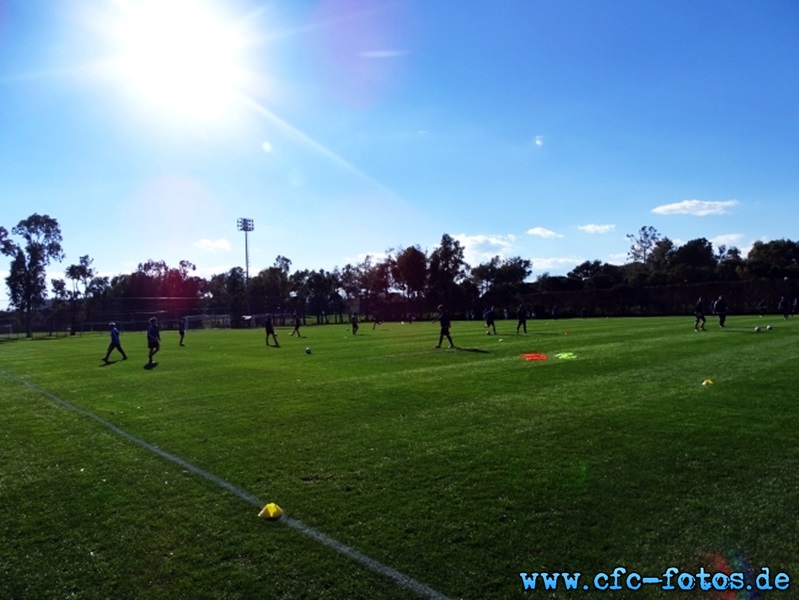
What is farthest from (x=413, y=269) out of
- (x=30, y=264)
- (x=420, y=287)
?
(x=30, y=264)

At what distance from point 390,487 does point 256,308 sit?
289 feet

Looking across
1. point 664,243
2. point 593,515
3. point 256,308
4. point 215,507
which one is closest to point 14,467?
point 215,507

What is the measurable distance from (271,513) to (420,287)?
90348 millimetres

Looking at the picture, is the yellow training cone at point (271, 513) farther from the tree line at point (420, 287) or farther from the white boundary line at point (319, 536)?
the tree line at point (420, 287)

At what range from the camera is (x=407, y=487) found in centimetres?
670

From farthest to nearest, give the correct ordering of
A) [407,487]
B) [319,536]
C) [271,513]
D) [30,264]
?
1. [30,264]
2. [407,487]
3. [271,513]
4. [319,536]

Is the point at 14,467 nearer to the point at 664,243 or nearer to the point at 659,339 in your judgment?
the point at 659,339

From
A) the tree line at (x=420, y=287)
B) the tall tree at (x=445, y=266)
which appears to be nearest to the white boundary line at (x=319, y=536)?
the tree line at (x=420, y=287)

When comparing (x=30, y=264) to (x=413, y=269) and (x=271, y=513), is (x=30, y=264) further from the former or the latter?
(x=271, y=513)

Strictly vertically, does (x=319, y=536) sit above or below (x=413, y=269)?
below

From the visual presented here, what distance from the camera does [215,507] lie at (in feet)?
20.7

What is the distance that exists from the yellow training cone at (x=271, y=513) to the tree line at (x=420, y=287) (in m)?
61.6

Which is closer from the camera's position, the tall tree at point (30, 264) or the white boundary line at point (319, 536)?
the white boundary line at point (319, 536)

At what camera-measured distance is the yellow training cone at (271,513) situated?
588 cm
